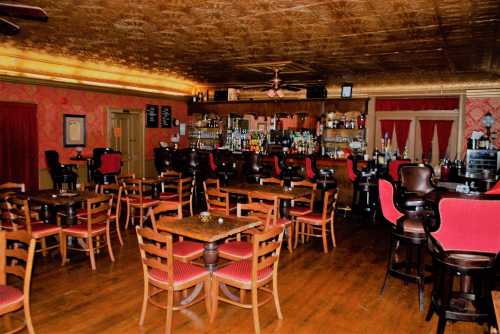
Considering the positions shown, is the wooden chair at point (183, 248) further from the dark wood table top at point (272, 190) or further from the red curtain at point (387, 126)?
the red curtain at point (387, 126)

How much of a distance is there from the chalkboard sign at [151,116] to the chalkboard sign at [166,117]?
239mm

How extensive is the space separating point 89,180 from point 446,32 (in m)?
7.98

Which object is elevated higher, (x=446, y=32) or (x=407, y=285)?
(x=446, y=32)

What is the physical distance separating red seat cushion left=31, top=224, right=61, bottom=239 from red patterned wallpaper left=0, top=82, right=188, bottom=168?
441 cm

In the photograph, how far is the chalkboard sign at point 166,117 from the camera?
1209cm

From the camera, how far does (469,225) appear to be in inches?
129

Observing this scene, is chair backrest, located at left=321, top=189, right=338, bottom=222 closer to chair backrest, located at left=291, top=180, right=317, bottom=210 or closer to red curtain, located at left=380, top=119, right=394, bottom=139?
chair backrest, located at left=291, top=180, right=317, bottom=210

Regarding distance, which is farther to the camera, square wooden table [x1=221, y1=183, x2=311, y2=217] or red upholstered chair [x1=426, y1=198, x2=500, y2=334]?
square wooden table [x1=221, y1=183, x2=311, y2=217]

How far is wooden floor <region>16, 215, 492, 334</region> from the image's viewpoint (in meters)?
3.59

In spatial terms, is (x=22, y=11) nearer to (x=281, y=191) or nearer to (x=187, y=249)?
(x=187, y=249)

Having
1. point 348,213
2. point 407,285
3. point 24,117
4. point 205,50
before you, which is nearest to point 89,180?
point 24,117

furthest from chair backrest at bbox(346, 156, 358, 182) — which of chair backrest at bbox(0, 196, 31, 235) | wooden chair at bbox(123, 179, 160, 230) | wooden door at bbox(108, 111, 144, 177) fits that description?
wooden door at bbox(108, 111, 144, 177)

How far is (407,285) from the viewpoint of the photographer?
465 centimetres

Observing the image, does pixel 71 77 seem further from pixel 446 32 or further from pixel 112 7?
pixel 446 32
